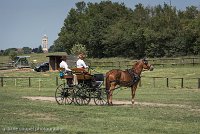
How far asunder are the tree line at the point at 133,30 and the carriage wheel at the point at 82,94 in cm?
6180

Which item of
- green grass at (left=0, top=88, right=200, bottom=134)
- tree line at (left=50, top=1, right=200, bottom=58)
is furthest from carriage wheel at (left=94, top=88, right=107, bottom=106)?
tree line at (left=50, top=1, right=200, bottom=58)

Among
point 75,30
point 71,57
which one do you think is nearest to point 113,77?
point 71,57

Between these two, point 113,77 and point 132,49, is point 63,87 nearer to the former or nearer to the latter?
point 113,77

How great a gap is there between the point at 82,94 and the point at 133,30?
79090 mm

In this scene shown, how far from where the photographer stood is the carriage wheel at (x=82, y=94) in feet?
64.5

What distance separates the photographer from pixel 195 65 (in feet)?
202

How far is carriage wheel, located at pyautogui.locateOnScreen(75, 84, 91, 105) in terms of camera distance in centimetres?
1966

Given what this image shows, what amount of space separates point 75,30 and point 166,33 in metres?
41.1

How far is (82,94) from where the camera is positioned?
64.9 ft

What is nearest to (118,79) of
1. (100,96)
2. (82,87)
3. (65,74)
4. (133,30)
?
(100,96)

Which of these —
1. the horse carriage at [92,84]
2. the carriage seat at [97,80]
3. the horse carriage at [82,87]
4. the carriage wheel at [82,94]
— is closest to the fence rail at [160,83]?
the horse carriage at [92,84]

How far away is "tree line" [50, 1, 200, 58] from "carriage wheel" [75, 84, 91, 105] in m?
61.8

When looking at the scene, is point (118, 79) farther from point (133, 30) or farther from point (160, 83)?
point (133, 30)

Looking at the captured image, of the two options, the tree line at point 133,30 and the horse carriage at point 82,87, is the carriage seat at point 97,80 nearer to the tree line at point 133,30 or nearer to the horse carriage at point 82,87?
the horse carriage at point 82,87
